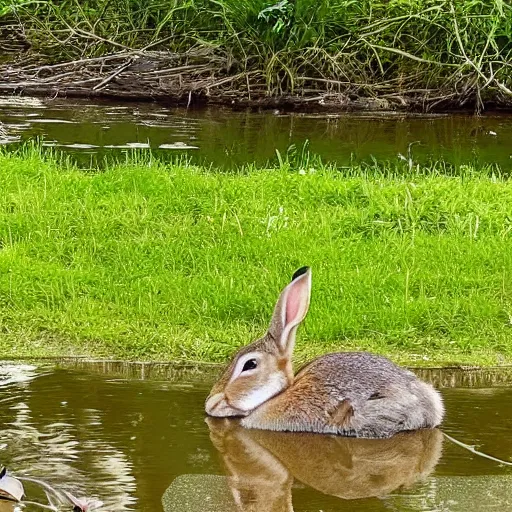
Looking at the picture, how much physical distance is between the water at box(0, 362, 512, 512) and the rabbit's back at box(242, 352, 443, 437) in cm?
5

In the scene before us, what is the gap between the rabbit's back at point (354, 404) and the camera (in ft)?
15.2

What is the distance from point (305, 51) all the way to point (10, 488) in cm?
1004

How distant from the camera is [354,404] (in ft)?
15.2

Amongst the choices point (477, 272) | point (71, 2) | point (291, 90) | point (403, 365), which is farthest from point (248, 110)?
point (403, 365)

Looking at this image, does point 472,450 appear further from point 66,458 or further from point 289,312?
point 66,458

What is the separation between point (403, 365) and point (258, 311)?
890 mm

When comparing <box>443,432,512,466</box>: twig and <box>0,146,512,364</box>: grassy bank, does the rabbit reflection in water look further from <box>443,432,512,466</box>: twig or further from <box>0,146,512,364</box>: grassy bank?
<box>0,146,512,364</box>: grassy bank

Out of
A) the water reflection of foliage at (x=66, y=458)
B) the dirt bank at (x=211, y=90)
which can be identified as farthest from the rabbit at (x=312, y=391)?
the dirt bank at (x=211, y=90)

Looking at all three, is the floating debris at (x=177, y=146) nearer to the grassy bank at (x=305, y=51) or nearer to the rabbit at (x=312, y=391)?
the grassy bank at (x=305, y=51)

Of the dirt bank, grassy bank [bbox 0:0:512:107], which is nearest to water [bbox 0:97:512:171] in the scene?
the dirt bank

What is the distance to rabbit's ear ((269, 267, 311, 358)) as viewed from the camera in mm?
4812

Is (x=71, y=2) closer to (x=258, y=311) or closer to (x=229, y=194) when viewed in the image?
(x=229, y=194)

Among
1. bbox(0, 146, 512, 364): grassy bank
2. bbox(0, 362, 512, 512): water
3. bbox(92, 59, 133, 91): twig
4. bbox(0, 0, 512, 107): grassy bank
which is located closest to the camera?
bbox(0, 362, 512, 512): water

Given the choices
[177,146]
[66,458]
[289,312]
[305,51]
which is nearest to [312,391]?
[289,312]
